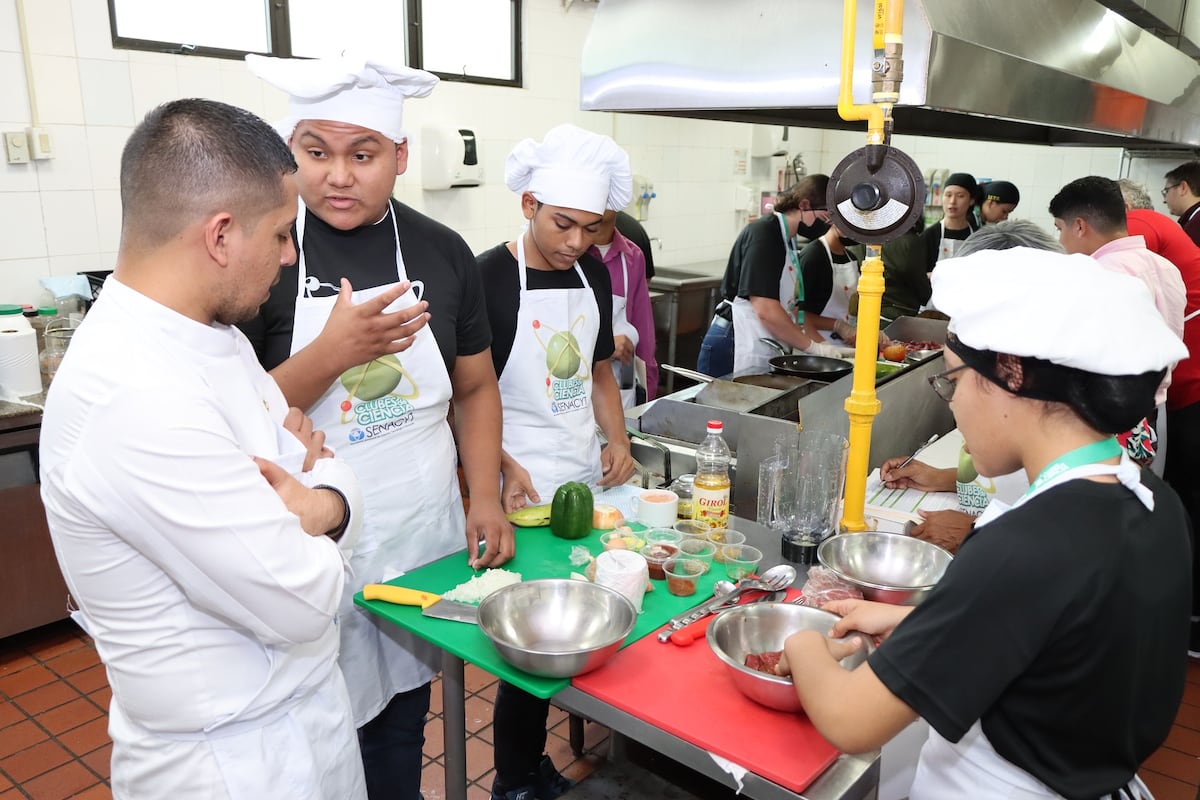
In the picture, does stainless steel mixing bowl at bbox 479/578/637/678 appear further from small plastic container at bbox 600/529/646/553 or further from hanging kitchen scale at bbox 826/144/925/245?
hanging kitchen scale at bbox 826/144/925/245

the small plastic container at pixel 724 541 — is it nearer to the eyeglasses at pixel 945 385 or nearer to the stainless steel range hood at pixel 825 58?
the eyeglasses at pixel 945 385

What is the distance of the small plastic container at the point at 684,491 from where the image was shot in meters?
2.26

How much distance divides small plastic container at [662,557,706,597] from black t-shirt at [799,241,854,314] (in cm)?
312

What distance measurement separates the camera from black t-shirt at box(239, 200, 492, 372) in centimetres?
184

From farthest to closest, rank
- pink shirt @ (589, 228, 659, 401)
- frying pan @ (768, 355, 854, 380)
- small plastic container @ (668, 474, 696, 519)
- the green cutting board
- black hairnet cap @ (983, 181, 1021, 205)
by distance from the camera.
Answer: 1. black hairnet cap @ (983, 181, 1021, 205)
2. pink shirt @ (589, 228, 659, 401)
3. frying pan @ (768, 355, 854, 380)
4. small plastic container @ (668, 474, 696, 519)
5. the green cutting board

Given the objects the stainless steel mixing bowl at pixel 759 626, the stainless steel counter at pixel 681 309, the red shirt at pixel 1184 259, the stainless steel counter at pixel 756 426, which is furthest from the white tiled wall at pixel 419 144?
the red shirt at pixel 1184 259

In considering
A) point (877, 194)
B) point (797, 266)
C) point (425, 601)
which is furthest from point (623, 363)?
point (425, 601)

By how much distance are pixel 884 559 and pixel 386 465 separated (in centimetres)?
113

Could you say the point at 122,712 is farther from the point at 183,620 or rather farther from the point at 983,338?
the point at 983,338

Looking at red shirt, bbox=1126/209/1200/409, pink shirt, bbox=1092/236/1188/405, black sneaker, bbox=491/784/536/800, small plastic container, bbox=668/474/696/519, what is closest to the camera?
small plastic container, bbox=668/474/696/519

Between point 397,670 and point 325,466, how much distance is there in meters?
0.78

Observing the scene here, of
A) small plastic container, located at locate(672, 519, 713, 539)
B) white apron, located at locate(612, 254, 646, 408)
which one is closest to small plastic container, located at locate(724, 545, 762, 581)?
small plastic container, located at locate(672, 519, 713, 539)

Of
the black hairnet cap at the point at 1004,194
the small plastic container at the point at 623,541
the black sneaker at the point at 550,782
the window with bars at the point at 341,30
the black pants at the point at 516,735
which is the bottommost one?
the black sneaker at the point at 550,782

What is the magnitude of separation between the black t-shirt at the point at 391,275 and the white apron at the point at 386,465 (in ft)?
0.07
